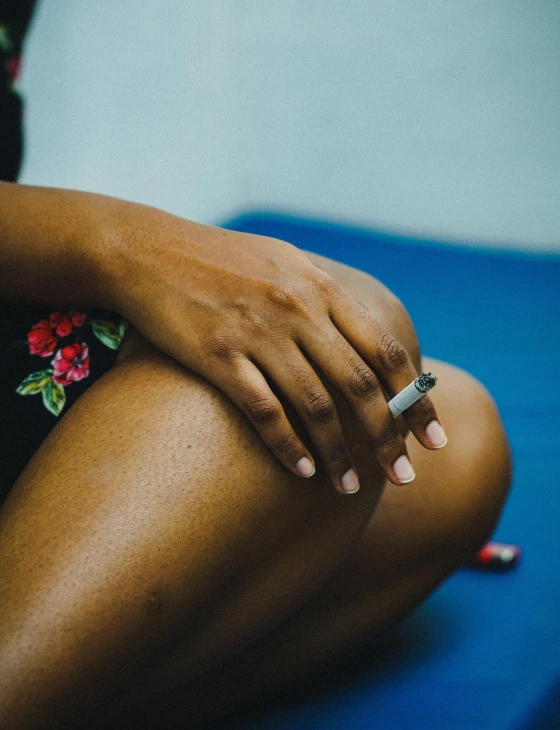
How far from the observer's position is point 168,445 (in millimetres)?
443

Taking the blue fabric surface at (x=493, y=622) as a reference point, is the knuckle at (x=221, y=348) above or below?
above

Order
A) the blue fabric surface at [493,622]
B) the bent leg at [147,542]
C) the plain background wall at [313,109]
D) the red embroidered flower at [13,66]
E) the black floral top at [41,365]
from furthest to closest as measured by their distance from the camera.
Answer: the plain background wall at [313,109], the red embroidered flower at [13,66], the blue fabric surface at [493,622], the black floral top at [41,365], the bent leg at [147,542]

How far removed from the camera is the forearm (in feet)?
1.67

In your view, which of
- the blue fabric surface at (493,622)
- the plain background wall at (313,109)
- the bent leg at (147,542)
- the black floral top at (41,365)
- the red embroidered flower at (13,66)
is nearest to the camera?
the bent leg at (147,542)

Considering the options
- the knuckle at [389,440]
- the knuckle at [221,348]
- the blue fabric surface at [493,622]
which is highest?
the knuckle at [221,348]

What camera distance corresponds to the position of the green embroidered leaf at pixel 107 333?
1.75 feet

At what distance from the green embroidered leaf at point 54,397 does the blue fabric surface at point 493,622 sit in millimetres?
302

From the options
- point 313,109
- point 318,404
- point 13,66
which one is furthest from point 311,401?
point 313,109

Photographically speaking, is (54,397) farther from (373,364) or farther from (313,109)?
(313,109)

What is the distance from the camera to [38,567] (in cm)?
41

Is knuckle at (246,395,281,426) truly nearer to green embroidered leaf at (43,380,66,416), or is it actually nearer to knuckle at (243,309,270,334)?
knuckle at (243,309,270,334)

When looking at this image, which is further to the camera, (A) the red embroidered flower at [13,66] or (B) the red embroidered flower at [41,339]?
(A) the red embroidered flower at [13,66]

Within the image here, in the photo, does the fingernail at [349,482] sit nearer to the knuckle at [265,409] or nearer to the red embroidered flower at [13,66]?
the knuckle at [265,409]

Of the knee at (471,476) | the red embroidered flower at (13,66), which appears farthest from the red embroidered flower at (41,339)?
the red embroidered flower at (13,66)
